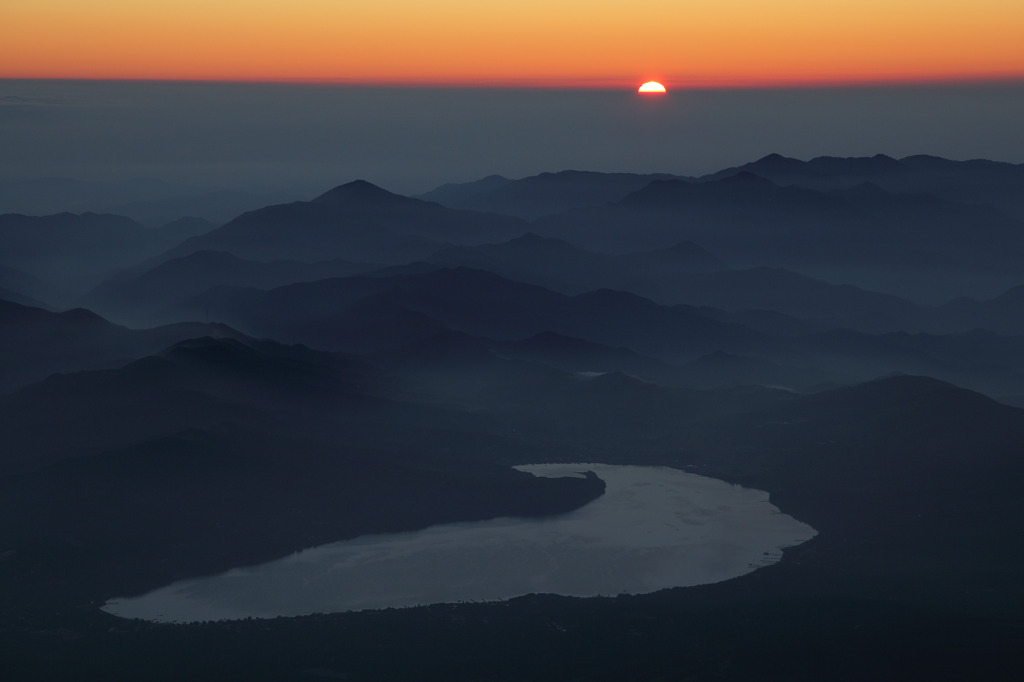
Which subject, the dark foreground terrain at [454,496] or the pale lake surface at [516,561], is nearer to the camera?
the dark foreground terrain at [454,496]

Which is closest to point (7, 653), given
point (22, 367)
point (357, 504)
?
point (357, 504)

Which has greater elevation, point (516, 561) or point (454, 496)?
point (454, 496)

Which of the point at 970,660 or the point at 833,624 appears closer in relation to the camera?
the point at 970,660

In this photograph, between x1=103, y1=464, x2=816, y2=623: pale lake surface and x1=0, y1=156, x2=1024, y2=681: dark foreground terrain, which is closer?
x1=0, y1=156, x2=1024, y2=681: dark foreground terrain

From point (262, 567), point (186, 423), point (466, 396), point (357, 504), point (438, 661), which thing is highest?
point (466, 396)

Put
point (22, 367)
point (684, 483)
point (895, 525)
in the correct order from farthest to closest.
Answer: point (22, 367)
point (684, 483)
point (895, 525)

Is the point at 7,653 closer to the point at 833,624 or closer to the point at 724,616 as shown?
the point at 724,616

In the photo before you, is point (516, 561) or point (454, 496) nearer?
point (516, 561)

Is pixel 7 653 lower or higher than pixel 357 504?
lower
